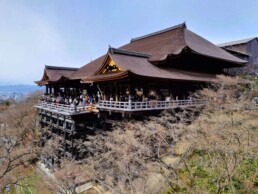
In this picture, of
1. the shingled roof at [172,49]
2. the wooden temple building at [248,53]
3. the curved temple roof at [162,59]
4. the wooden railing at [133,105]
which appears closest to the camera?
the wooden railing at [133,105]

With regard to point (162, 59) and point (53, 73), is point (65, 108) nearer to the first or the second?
point (53, 73)

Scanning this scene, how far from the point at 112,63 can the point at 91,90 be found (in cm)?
717

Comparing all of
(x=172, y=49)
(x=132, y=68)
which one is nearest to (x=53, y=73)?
(x=132, y=68)

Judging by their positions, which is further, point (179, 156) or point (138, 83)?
point (138, 83)

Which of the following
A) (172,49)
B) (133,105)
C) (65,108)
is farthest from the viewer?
(172,49)

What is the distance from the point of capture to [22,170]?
21250mm

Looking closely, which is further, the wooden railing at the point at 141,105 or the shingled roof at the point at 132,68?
the shingled roof at the point at 132,68

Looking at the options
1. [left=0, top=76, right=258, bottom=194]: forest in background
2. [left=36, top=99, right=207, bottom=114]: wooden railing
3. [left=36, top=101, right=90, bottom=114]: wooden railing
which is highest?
[left=36, top=99, right=207, bottom=114]: wooden railing

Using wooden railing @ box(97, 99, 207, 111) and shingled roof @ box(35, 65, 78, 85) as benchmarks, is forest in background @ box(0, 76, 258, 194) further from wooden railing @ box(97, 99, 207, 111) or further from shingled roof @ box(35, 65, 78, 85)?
shingled roof @ box(35, 65, 78, 85)

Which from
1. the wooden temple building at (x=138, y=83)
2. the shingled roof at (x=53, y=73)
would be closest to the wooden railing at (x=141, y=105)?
the wooden temple building at (x=138, y=83)

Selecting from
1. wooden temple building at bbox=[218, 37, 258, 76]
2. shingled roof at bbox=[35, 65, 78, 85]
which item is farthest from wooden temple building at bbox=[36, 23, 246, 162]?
wooden temple building at bbox=[218, 37, 258, 76]

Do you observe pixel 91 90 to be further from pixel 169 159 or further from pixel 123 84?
pixel 169 159

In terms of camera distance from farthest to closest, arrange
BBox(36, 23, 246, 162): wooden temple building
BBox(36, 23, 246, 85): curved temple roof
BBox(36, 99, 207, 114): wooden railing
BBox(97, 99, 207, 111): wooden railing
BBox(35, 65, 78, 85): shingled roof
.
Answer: BBox(35, 65, 78, 85): shingled roof → BBox(36, 23, 246, 85): curved temple roof → BBox(36, 23, 246, 162): wooden temple building → BBox(36, 99, 207, 114): wooden railing → BBox(97, 99, 207, 111): wooden railing

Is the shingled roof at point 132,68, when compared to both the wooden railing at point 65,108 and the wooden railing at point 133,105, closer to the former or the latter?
the wooden railing at point 133,105
